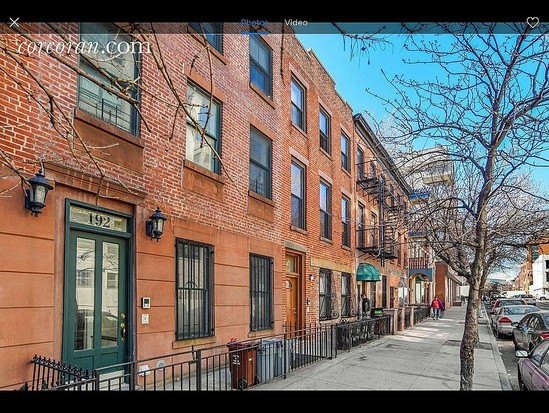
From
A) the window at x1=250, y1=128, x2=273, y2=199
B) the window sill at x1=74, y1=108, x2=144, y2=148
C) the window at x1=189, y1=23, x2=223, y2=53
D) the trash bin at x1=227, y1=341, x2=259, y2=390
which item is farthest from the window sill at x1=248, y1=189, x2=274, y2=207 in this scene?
the trash bin at x1=227, y1=341, x2=259, y2=390

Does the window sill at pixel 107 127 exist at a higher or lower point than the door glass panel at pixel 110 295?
higher

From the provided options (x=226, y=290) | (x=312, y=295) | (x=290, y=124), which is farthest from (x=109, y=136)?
(x=312, y=295)

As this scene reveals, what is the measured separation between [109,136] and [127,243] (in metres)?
1.73

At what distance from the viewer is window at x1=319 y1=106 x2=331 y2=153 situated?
16.9 meters

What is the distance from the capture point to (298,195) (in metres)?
14.5

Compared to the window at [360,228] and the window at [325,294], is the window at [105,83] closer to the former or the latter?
the window at [325,294]

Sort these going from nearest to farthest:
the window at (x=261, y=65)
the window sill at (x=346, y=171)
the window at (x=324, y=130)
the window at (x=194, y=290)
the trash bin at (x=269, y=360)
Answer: the trash bin at (x=269, y=360) < the window at (x=194, y=290) < the window at (x=261, y=65) < the window at (x=324, y=130) < the window sill at (x=346, y=171)

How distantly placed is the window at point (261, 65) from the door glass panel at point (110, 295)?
21.0 feet

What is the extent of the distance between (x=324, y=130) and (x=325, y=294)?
603 cm

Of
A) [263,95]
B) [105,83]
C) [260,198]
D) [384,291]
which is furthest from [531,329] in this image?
[105,83]

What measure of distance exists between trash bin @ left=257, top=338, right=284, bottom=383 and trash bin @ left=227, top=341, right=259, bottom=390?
0.11 meters

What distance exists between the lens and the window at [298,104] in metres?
14.6

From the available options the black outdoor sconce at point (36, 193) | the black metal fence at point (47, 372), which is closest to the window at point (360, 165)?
the black outdoor sconce at point (36, 193)

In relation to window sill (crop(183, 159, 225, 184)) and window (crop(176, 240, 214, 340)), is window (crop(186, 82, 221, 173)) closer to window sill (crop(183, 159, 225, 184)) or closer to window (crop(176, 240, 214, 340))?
window sill (crop(183, 159, 225, 184))
